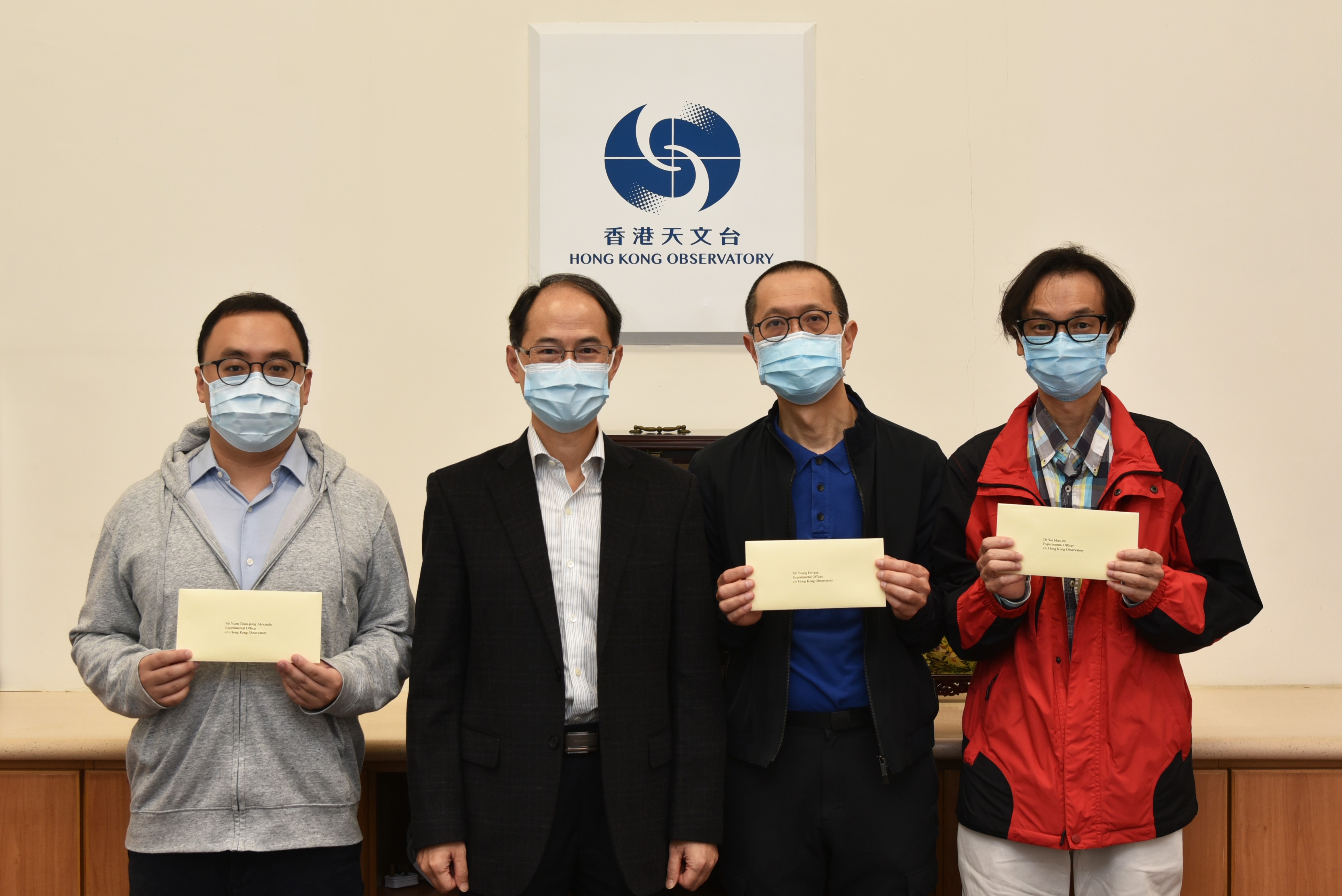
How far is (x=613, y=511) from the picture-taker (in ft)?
6.18

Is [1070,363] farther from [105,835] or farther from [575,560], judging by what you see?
[105,835]

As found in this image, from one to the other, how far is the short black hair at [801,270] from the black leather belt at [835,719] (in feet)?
2.82

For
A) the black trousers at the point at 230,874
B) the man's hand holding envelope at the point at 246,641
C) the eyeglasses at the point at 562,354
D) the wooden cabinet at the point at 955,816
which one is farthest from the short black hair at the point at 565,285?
the wooden cabinet at the point at 955,816

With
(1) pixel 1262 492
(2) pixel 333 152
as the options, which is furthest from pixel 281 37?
(1) pixel 1262 492

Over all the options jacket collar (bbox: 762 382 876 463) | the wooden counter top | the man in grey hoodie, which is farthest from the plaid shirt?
the man in grey hoodie

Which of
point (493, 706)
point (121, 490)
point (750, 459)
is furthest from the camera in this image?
point (121, 490)

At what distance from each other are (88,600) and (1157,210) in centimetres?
365

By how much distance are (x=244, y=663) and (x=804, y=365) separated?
1346 millimetres

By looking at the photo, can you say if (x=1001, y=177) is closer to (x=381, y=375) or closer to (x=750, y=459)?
(x=750, y=459)

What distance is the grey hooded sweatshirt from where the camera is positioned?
71.3 inches

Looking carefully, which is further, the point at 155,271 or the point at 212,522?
the point at 155,271

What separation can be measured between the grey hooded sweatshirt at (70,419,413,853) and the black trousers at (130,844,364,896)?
0.04 m

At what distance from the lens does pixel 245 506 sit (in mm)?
1948

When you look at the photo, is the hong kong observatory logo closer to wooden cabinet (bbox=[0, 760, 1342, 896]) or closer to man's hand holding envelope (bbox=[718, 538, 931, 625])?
man's hand holding envelope (bbox=[718, 538, 931, 625])
